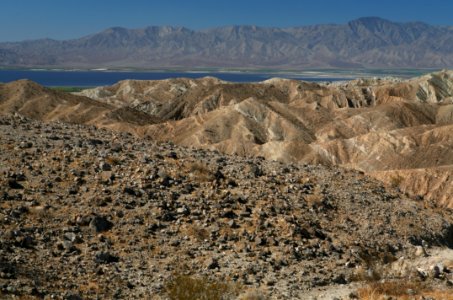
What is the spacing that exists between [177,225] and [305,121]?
227ft

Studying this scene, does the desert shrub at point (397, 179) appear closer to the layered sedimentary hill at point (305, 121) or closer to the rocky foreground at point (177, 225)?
the layered sedimentary hill at point (305, 121)

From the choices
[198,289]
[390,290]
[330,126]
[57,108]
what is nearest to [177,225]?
[198,289]

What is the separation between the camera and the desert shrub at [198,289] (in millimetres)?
14844

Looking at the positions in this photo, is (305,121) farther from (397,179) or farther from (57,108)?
(57,108)

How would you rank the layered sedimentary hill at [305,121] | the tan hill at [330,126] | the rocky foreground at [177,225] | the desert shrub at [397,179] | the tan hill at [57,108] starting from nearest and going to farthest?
the rocky foreground at [177,225], the desert shrub at [397,179], the tan hill at [330,126], the layered sedimentary hill at [305,121], the tan hill at [57,108]

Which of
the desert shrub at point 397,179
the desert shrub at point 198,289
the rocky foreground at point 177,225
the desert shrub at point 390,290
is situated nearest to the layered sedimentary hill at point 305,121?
the desert shrub at point 397,179

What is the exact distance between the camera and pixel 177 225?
18172 millimetres

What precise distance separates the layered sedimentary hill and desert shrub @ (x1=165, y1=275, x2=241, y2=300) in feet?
71.8

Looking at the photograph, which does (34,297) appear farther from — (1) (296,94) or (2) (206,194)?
(1) (296,94)

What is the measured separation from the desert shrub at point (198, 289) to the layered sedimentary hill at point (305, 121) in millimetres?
21882

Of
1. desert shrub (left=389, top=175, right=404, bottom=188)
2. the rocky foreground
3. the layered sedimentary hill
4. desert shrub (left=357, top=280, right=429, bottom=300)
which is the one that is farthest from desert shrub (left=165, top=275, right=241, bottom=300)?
desert shrub (left=389, top=175, right=404, bottom=188)

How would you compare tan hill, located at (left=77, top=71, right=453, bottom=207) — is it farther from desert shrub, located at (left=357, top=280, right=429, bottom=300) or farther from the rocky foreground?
desert shrub, located at (left=357, top=280, right=429, bottom=300)

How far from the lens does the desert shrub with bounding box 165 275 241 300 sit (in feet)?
48.7

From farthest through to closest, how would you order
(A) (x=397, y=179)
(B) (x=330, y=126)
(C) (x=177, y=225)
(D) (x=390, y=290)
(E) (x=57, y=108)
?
(E) (x=57, y=108) < (B) (x=330, y=126) < (A) (x=397, y=179) < (C) (x=177, y=225) < (D) (x=390, y=290)
